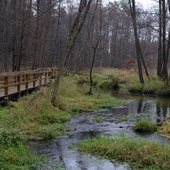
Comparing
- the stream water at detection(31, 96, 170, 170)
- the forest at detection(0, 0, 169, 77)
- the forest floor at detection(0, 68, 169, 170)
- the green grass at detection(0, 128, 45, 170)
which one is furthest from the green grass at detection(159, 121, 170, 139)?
the forest at detection(0, 0, 169, 77)

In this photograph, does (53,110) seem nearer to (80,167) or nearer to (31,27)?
(80,167)

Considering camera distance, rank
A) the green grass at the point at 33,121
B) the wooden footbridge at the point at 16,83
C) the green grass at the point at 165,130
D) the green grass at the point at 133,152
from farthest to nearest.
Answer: the wooden footbridge at the point at 16,83 < the green grass at the point at 165,130 < the green grass at the point at 133,152 < the green grass at the point at 33,121

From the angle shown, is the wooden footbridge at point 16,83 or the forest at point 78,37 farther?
the forest at point 78,37

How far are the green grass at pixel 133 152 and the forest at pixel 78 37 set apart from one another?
6.72 metres

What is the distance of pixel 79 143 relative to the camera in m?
10.8

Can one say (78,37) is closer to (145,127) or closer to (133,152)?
(145,127)

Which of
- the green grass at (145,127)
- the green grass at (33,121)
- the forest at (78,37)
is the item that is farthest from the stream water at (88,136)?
the forest at (78,37)

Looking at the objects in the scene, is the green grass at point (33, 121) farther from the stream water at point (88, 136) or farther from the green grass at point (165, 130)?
the green grass at point (165, 130)

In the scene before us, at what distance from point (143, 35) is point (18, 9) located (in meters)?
43.6

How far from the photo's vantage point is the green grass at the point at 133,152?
876 cm

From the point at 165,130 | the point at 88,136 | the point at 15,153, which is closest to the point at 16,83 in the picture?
the point at 88,136

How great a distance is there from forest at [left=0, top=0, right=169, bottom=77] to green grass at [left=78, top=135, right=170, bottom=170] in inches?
265

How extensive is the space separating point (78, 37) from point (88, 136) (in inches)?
1692

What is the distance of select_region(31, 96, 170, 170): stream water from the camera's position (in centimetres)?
879
